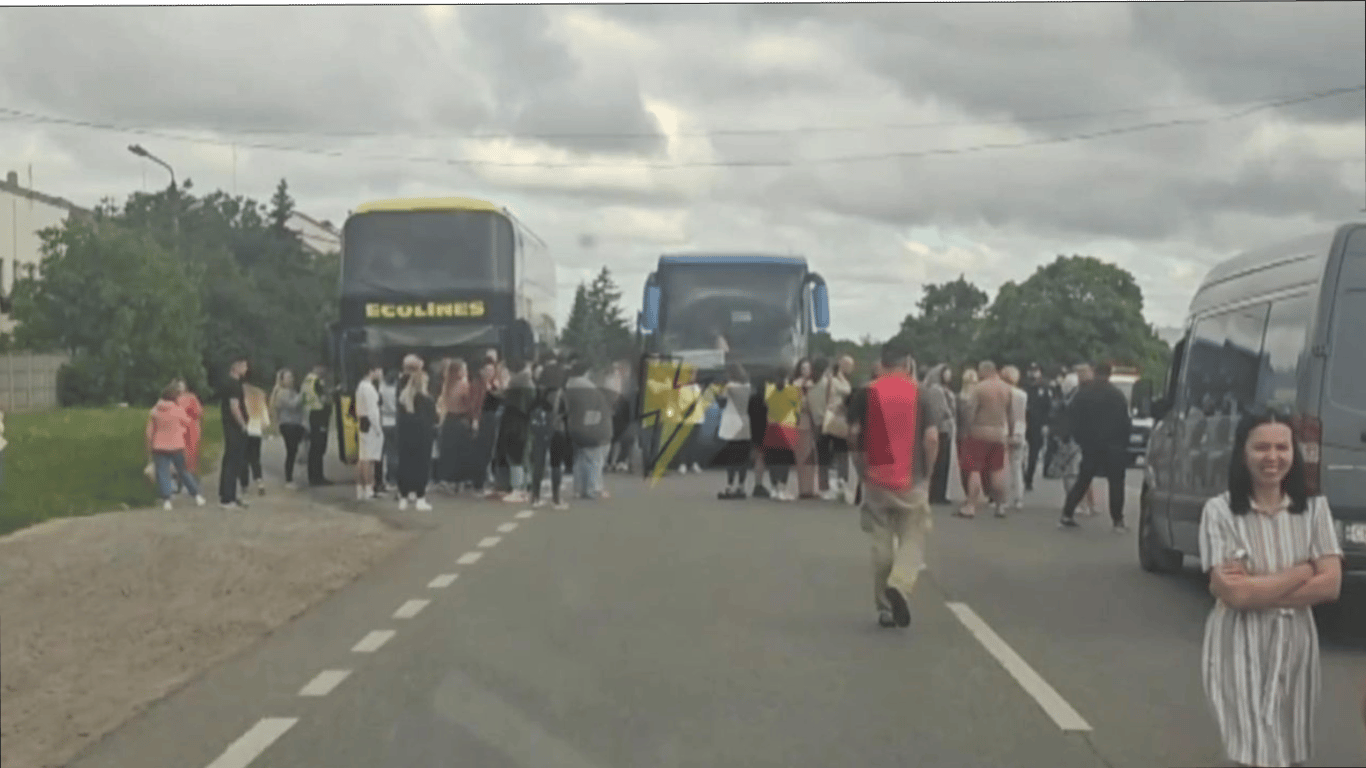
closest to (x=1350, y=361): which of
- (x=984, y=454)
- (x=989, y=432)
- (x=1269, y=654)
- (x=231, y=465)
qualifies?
(x=1269, y=654)

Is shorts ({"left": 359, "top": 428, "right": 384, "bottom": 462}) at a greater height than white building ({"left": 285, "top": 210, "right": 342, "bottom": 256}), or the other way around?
white building ({"left": 285, "top": 210, "right": 342, "bottom": 256})

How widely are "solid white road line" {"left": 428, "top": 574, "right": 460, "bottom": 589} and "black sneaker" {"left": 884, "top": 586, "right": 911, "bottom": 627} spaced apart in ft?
12.2

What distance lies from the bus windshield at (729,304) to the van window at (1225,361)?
9.20 feet

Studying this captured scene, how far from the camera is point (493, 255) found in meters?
14.0

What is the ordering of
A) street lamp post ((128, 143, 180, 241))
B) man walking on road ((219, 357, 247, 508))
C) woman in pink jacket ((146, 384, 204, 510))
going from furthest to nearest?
1. man walking on road ((219, 357, 247, 508))
2. woman in pink jacket ((146, 384, 204, 510))
3. street lamp post ((128, 143, 180, 241))

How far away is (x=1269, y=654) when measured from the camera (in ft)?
19.8

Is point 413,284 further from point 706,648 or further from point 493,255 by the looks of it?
point 706,648

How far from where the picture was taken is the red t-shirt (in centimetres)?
1172

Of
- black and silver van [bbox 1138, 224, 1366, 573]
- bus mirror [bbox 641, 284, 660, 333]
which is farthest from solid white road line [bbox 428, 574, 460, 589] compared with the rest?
black and silver van [bbox 1138, 224, 1366, 573]

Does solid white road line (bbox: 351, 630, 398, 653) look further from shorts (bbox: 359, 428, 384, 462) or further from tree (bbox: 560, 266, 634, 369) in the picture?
shorts (bbox: 359, 428, 384, 462)

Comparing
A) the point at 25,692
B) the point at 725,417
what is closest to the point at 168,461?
the point at 725,417

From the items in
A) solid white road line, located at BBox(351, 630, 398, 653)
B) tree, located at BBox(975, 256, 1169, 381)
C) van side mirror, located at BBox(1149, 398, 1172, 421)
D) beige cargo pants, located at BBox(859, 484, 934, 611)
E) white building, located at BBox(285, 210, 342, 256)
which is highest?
white building, located at BBox(285, 210, 342, 256)

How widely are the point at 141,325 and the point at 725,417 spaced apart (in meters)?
9.76

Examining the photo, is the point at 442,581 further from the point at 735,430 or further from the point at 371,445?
the point at 371,445
